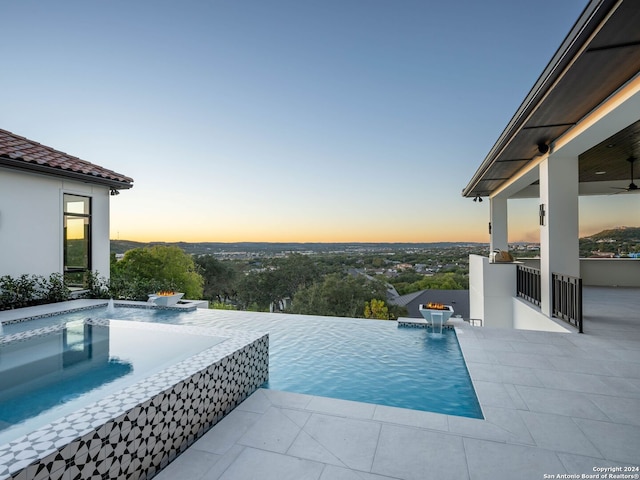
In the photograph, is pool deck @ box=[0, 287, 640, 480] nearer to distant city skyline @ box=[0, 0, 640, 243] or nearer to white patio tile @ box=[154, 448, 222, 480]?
white patio tile @ box=[154, 448, 222, 480]

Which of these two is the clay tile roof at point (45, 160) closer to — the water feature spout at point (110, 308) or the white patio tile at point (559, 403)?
the water feature spout at point (110, 308)

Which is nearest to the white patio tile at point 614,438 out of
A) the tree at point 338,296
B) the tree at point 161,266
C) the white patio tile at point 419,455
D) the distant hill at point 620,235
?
the white patio tile at point 419,455

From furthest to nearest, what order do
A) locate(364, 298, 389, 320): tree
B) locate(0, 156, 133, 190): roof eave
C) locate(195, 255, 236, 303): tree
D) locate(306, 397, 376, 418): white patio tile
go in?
1. locate(195, 255, 236, 303): tree
2. locate(364, 298, 389, 320): tree
3. locate(0, 156, 133, 190): roof eave
4. locate(306, 397, 376, 418): white patio tile

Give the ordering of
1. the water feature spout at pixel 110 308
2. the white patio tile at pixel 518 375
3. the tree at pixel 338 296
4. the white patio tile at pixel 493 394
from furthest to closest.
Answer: the tree at pixel 338 296
the water feature spout at pixel 110 308
the white patio tile at pixel 518 375
the white patio tile at pixel 493 394

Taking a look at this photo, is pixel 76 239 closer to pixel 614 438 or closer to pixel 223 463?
pixel 223 463

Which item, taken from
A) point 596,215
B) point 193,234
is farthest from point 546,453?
point 193,234

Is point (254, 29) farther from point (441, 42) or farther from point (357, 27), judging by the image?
point (441, 42)

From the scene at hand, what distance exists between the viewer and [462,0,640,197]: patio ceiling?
2847mm

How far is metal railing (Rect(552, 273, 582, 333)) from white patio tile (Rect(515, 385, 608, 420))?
253cm

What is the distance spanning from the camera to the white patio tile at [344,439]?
8.39ft

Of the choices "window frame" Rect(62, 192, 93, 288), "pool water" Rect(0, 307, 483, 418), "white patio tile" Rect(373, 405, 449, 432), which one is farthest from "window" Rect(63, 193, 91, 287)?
"white patio tile" Rect(373, 405, 449, 432)

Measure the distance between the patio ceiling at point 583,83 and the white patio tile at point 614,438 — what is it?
342 cm

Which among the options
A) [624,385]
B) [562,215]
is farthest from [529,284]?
[624,385]

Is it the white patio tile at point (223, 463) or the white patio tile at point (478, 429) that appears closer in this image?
the white patio tile at point (223, 463)
